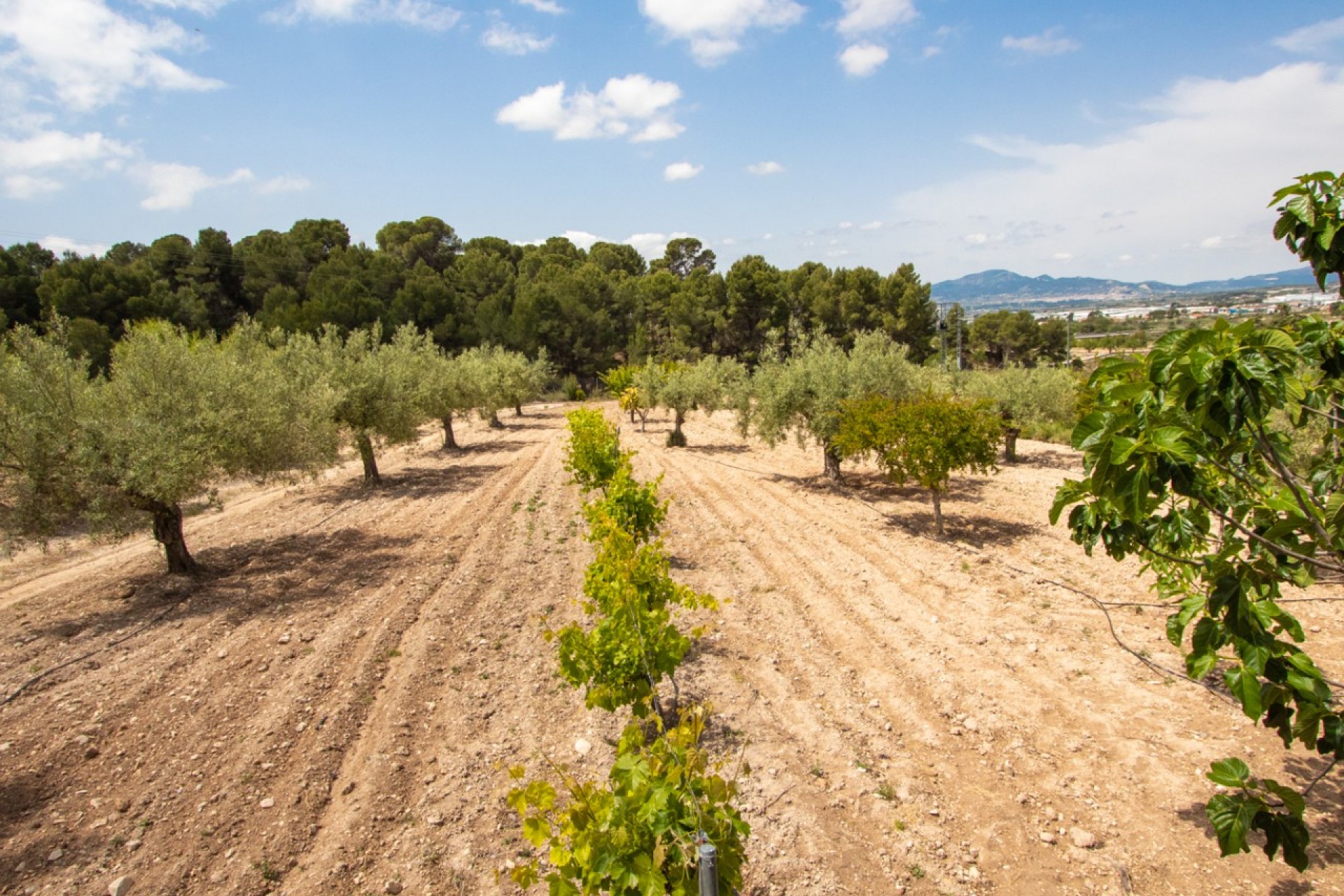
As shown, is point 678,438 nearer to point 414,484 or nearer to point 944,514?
point 414,484

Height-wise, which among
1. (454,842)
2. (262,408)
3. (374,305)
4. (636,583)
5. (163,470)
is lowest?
(454,842)

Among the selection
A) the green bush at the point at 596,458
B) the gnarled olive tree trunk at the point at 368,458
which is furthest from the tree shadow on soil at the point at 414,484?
the green bush at the point at 596,458

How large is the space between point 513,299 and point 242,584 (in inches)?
2004

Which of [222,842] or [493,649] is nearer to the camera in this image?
[222,842]

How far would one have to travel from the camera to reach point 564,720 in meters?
7.57

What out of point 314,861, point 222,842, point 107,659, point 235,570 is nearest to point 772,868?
point 314,861

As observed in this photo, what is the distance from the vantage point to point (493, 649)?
9.44 metres

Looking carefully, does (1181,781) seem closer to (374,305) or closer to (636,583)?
(636,583)

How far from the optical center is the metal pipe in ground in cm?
283

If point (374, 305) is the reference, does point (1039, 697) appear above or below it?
below

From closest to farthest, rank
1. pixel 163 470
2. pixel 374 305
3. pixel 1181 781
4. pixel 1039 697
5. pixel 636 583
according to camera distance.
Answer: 1. pixel 1181 781
2. pixel 636 583
3. pixel 1039 697
4. pixel 163 470
5. pixel 374 305

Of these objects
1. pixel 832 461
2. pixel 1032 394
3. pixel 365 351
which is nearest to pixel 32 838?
pixel 832 461

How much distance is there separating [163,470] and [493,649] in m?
6.31

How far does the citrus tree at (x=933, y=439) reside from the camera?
13.3m
